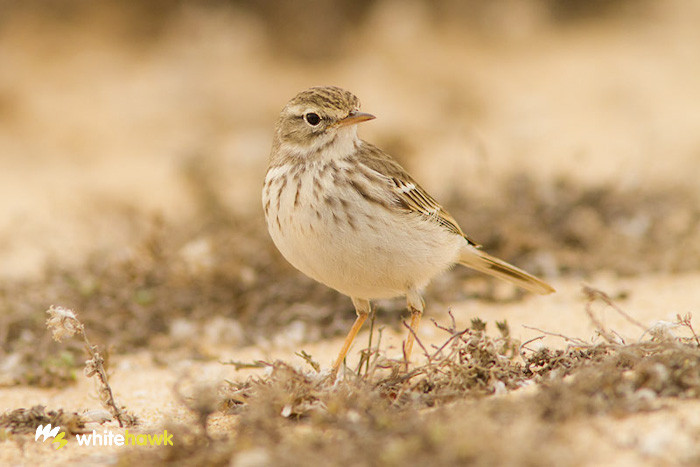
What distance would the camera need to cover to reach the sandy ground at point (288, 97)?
28.6ft

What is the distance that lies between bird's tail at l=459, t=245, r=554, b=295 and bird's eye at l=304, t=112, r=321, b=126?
1.39 m

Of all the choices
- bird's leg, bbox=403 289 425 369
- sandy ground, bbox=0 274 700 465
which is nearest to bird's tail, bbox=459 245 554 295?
sandy ground, bbox=0 274 700 465

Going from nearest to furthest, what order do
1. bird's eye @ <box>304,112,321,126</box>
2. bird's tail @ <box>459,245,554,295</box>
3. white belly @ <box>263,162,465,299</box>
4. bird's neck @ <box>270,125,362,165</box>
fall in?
white belly @ <box>263,162,465,299</box>
bird's neck @ <box>270,125,362,165</box>
bird's eye @ <box>304,112,321,126</box>
bird's tail @ <box>459,245,554,295</box>

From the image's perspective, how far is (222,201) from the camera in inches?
309

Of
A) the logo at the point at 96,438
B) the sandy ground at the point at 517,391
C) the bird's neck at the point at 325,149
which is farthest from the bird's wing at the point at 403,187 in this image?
the logo at the point at 96,438

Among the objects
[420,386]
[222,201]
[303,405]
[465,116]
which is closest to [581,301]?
[420,386]

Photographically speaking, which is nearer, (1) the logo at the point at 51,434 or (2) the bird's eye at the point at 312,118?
(1) the logo at the point at 51,434

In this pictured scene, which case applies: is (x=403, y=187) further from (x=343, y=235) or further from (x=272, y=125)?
(x=272, y=125)

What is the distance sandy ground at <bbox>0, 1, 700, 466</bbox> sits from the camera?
870 centimetres

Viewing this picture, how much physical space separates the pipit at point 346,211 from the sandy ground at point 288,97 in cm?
143

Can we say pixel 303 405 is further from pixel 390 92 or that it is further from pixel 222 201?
pixel 390 92

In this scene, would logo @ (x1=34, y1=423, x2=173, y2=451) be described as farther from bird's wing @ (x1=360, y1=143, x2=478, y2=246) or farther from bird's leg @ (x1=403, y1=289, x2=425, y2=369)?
bird's wing @ (x1=360, y1=143, x2=478, y2=246)

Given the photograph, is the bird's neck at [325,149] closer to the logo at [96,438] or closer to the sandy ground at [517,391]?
the sandy ground at [517,391]

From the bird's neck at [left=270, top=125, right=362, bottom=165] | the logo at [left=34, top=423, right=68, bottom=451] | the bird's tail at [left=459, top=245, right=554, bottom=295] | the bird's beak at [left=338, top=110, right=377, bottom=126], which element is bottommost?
the logo at [left=34, top=423, right=68, bottom=451]
